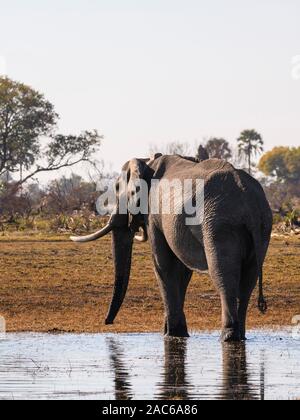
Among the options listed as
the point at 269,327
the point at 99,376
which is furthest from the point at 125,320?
the point at 99,376

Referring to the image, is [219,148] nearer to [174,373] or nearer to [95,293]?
[95,293]

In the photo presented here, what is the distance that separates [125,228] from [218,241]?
250 centimetres

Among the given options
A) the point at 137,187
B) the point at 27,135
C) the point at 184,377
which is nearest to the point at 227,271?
the point at 137,187

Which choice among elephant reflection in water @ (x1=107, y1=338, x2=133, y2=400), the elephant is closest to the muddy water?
elephant reflection in water @ (x1=107, y1=338, x2=133, y2=400)

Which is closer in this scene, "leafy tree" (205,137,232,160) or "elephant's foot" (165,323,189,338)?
"elephant's foot" (165,323,189,338)

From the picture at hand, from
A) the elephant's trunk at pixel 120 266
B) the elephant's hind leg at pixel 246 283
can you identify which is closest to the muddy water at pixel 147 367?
the elephant's hind leg at pixel 246 283

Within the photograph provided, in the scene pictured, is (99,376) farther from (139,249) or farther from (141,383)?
(139,249)

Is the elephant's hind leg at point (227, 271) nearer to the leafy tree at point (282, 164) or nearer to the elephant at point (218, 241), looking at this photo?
the elephant at point (218, 241)

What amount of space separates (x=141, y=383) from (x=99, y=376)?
0.60 meters

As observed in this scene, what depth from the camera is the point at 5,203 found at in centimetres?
4788

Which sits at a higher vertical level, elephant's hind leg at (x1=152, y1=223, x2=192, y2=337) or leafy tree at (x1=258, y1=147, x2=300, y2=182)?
leafy tree at (x1=258, y1=147, x2=300, y2=182)

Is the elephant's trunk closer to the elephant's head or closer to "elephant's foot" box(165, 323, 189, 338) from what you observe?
the elephant's head

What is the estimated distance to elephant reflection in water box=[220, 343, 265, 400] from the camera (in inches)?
393
